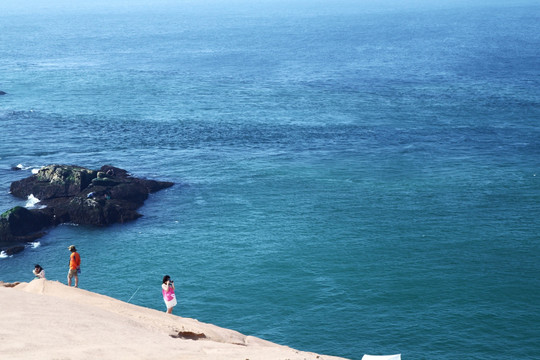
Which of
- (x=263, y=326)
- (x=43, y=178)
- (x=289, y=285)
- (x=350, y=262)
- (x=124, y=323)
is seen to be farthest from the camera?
(x=43, y=178)

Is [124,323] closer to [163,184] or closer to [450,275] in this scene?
[450,275]

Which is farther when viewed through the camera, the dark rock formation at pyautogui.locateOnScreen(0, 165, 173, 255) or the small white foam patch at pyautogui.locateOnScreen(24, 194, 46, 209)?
the small white foam patch at pyautogui.locateOnScreen(24, 194, 46, 209)

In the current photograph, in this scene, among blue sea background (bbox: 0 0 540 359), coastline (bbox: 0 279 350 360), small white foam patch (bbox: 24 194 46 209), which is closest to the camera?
coastline (bbox: 0 279 350 360)

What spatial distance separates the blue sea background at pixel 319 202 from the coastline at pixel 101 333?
1607 centimetres

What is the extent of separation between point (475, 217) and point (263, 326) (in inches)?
1202

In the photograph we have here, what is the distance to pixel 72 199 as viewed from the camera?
7512 cm

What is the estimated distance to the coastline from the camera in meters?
25.1

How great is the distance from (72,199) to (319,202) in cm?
2684

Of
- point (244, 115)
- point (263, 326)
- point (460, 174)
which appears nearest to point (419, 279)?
point (263, 326)

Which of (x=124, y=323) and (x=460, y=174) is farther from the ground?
(x=124, y=323)

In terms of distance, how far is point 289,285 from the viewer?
5641cm

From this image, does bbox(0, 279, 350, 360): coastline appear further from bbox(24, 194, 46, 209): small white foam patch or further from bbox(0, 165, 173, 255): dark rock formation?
bbox(24, 194, 46, 209): small white foam patch

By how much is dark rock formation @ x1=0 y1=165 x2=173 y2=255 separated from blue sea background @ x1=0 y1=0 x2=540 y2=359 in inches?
68.8

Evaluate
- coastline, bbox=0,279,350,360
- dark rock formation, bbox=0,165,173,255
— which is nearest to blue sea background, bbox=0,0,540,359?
dark rock formation, bbox=0,165,173,255
